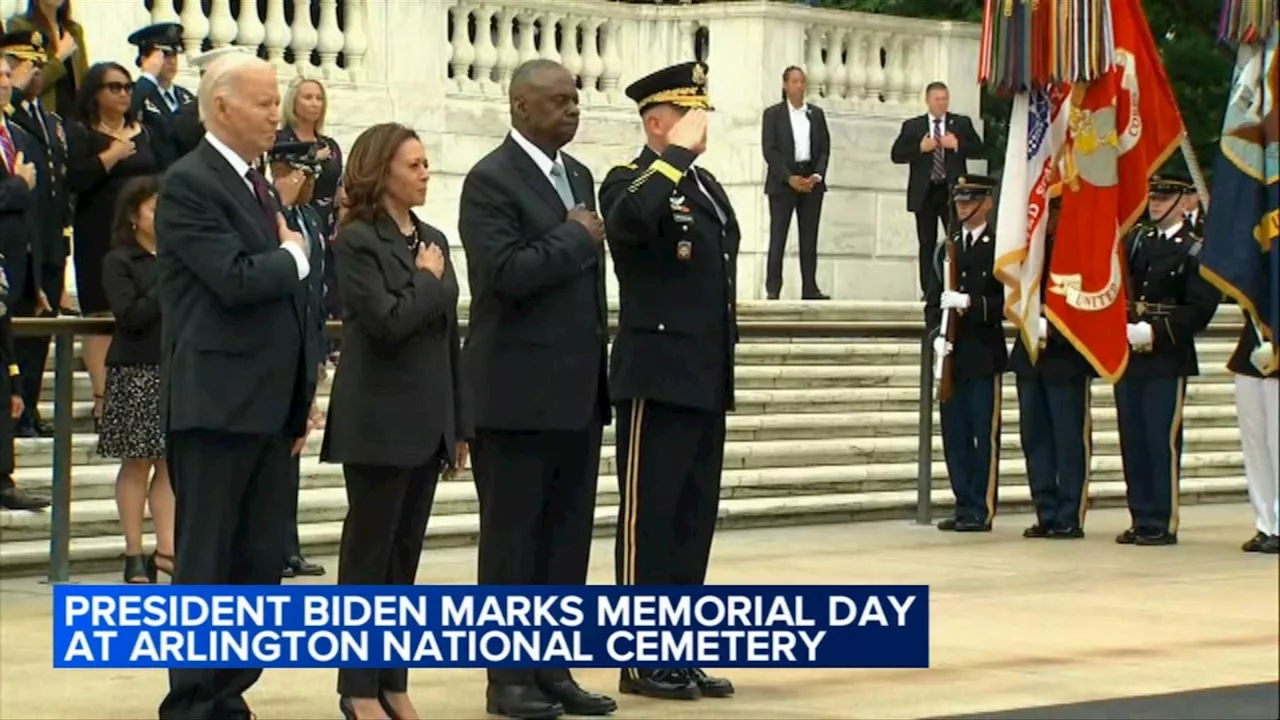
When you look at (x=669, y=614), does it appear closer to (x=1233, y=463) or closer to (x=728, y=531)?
(x=728, y=531)

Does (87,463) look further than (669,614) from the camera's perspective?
Yes

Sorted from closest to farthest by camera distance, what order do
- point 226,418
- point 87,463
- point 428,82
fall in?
point 226,418
point 87,463
point 428,82

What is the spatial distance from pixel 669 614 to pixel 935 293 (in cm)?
742

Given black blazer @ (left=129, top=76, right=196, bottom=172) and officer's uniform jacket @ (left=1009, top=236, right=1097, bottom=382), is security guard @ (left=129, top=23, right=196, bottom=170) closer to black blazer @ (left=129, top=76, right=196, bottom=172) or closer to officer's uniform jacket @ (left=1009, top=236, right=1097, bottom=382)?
black blazer @ (left=129, top=76, right=196, bottom=172)

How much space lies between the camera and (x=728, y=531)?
15.0 metres

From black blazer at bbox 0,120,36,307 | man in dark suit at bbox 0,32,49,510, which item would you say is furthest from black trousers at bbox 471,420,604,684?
black blazer at bbox 0,120,36,307

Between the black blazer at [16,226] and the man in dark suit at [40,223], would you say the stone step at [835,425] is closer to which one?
the man in dark suit at [40,223]

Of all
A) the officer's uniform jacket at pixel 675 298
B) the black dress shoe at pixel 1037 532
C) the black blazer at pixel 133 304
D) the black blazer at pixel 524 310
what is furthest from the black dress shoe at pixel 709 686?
the black dress shoe at pixel 1037 532

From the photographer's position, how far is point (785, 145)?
72.1ft

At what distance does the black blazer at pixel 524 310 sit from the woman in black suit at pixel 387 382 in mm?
310

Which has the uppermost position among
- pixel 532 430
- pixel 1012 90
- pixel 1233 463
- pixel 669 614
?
pixel 1012 90

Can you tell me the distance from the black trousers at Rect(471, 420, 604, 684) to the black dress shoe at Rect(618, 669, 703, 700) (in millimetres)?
489

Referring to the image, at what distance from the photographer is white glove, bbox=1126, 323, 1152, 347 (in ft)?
49.4

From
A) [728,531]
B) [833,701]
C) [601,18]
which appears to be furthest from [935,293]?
[601,18]
